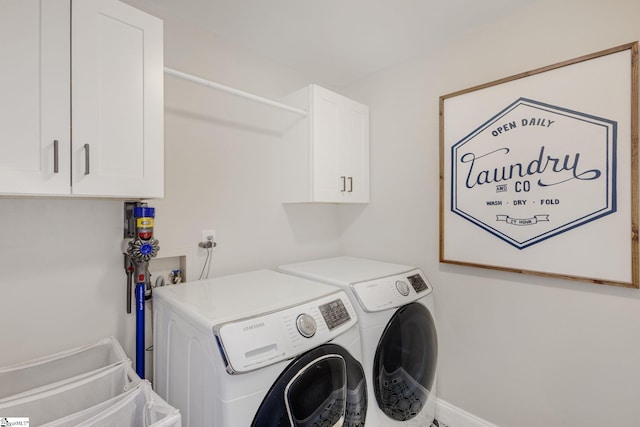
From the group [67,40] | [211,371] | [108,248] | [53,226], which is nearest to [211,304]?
[211,371]

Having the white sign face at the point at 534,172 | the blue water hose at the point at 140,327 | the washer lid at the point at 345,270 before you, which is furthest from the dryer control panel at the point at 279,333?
the white sign face at the point at 534,172

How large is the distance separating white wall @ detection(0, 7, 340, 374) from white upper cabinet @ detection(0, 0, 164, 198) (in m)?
0.41

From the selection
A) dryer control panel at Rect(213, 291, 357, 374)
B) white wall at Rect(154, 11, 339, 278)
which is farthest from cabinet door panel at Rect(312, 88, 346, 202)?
dryer control panel at Rect(213, 291, 357, 374)

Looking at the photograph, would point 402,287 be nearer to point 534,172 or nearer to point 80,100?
point 534,172

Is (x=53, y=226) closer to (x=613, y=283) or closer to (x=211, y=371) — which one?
(x=211, y=371)

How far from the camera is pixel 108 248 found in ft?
4.95

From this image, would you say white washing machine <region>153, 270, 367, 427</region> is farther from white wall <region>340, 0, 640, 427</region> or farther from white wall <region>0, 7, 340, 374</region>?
white wall <region>340, 0, 640, 427</region>

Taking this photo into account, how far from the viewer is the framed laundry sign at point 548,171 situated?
4.60 ft

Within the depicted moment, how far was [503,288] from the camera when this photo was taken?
177cm

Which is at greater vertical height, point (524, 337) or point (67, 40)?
point (67, 40)

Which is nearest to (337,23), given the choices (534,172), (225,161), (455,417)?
(225,161)

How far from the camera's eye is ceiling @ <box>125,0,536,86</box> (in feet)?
5.40

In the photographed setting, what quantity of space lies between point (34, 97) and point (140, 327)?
41.5 inches

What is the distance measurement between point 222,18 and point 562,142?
1961mm
